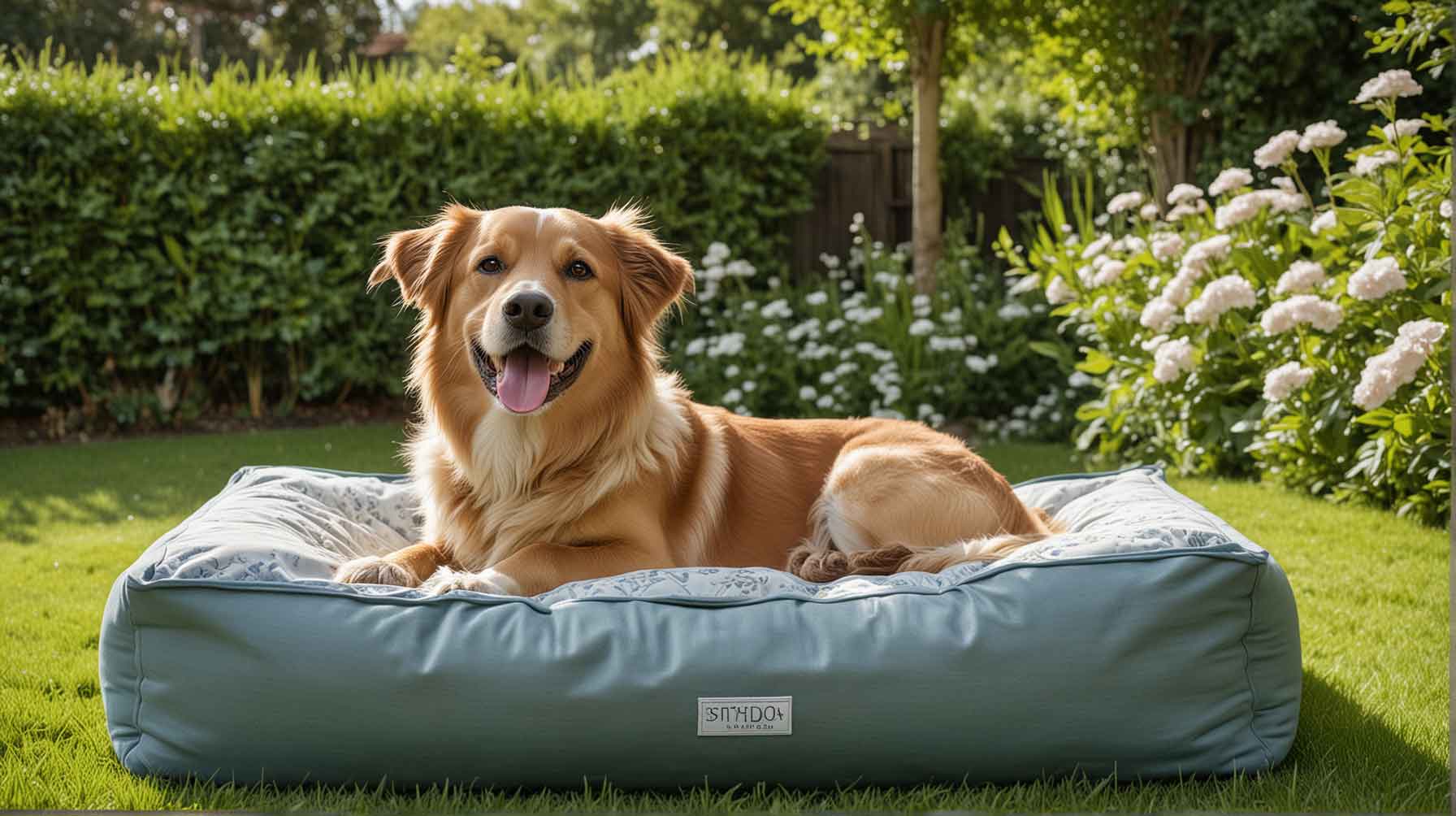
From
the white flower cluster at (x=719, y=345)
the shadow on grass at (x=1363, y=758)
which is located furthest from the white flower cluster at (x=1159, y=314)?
the shadow on grass at (x=1363, y=758)

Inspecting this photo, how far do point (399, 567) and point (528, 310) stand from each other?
0.76 meters

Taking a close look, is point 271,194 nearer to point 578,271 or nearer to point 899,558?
point 578,271

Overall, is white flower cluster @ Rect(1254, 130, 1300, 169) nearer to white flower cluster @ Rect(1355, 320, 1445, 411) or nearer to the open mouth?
white flower cluster @ Rect(1355, 320, 1445, 411)

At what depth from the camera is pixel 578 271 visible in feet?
10.8

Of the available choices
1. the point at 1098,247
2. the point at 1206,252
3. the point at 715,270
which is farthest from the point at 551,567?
the point at 715,270

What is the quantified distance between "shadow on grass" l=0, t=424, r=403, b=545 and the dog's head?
2.53 m

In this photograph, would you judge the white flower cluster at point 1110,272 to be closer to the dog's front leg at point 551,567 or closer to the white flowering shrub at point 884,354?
the white flowering shrub at point 884,354

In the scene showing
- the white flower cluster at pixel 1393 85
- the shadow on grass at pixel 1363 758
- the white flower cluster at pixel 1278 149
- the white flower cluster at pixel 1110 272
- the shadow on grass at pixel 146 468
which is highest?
the white flower cluster at pixel 1393 85

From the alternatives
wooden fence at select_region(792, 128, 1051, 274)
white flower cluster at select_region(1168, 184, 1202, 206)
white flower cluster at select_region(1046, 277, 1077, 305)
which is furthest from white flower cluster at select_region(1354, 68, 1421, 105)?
wooden fence at select_region(792, 128, 1051, 274)

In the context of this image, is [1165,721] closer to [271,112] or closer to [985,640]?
[985,640]

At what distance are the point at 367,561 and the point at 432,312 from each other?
2.40 feet

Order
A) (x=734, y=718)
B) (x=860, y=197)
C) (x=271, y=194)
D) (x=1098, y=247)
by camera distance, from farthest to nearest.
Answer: (x=860, y=197) < (x=271, y=194) < (x=1098, y=247) < (x=734, y=718)

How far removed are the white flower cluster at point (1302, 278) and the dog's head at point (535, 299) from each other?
9.50 feet

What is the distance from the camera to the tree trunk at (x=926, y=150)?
859cm
